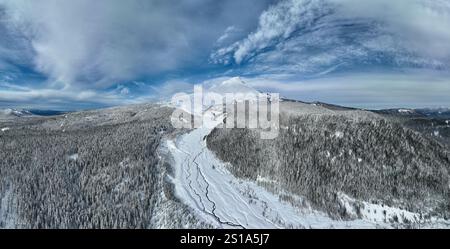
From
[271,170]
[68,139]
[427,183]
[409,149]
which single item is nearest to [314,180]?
[271,170]

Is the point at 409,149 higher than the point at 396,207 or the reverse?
higher

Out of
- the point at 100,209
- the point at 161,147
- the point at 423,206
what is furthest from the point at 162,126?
the point at 423,206

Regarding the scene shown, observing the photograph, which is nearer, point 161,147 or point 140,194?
point 140,194
